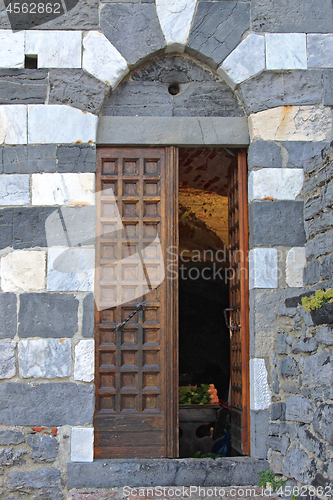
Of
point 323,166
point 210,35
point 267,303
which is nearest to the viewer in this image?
point 323,166

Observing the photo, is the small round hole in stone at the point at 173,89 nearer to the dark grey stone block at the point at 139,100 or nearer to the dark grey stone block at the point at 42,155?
the dark grey stone block at the point at 139,100

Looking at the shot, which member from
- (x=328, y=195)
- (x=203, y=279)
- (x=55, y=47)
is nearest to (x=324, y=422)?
(x=328, y=195)

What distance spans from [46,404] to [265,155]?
2.40 m

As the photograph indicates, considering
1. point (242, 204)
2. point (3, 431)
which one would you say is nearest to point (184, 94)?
point (242, 204)

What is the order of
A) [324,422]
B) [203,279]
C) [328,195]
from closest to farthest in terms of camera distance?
[324,422] < [328,195] < [203,279]

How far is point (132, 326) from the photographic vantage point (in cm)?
360

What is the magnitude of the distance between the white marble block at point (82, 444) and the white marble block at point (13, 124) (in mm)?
2126

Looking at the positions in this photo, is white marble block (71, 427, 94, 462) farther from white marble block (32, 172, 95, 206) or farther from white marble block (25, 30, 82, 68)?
white marble block (25, 30, 82, 68)

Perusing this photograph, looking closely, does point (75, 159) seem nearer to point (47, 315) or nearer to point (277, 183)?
point (47, 315)

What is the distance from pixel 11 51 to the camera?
3688mm

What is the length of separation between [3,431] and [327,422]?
2.13m

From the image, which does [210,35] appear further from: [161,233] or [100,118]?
[161,233]

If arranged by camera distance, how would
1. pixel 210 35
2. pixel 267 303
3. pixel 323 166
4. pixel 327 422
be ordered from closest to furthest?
pixel 327 422, pixel 323 166, pixel 267 303, pixel 210 35

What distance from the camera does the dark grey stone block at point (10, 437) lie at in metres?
3.32
